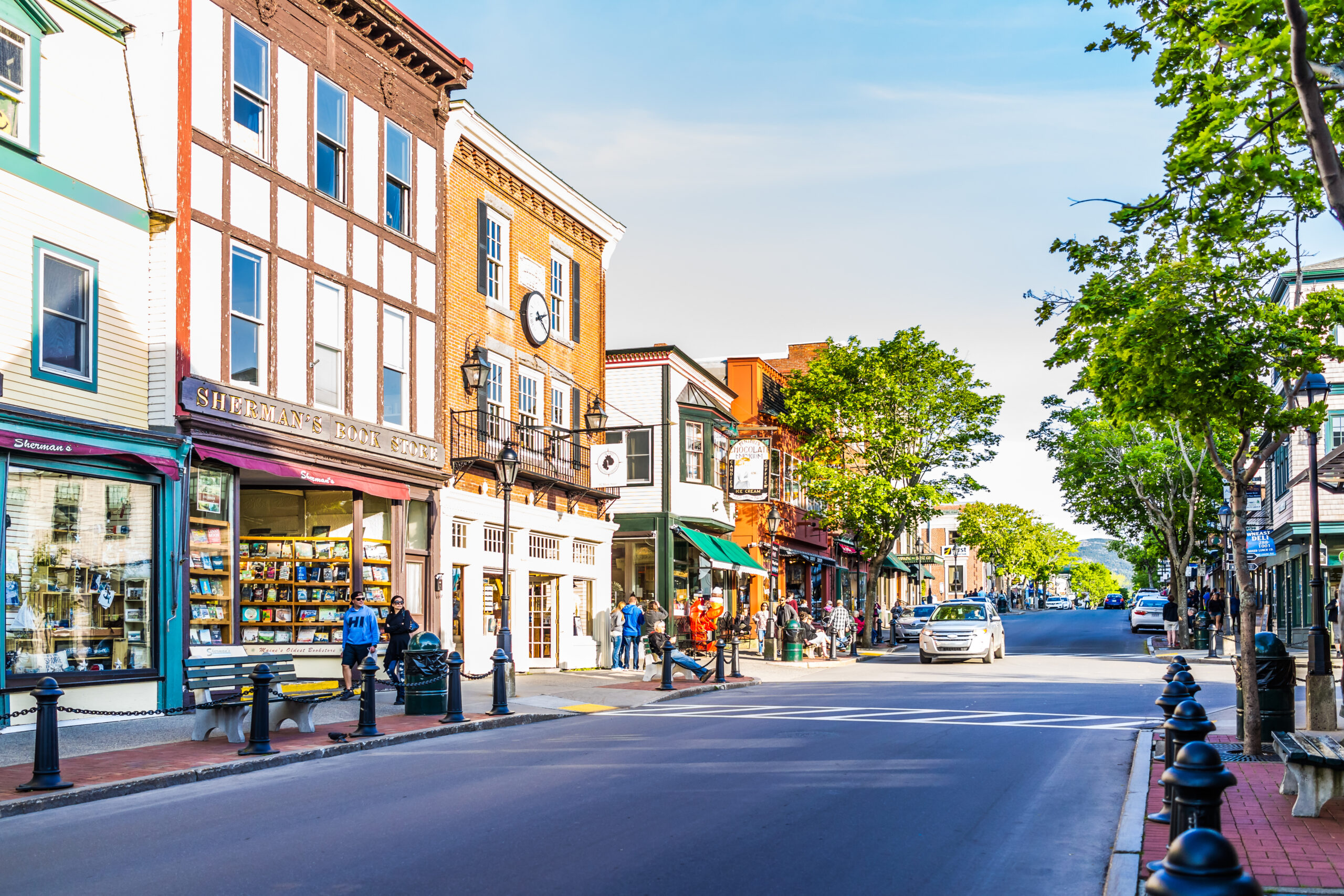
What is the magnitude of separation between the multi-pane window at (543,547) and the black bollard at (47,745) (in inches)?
667

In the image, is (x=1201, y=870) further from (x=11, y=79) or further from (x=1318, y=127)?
(x=11, y=79)

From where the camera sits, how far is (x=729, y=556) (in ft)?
125

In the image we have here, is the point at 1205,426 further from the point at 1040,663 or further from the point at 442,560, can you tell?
the point at 1040,663

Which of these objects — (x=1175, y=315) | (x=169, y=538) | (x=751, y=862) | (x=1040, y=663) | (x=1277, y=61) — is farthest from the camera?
(x=1040, y=663)

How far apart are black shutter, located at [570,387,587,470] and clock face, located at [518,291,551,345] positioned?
1805 mm

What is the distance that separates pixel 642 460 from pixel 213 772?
2442 cm

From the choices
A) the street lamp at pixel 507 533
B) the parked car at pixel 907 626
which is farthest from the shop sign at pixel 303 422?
the parked car at pixel 907 626

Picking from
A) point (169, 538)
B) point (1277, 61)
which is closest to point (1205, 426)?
point (1277, 61)

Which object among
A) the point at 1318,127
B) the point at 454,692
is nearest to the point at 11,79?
the point at 454,692

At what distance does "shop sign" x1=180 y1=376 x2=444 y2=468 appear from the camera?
18000mm

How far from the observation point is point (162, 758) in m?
12.8

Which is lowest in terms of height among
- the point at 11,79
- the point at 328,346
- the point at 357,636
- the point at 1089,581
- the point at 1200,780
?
the point at 1089,581

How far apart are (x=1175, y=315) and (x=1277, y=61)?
10.1ft

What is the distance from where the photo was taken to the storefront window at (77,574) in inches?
611
